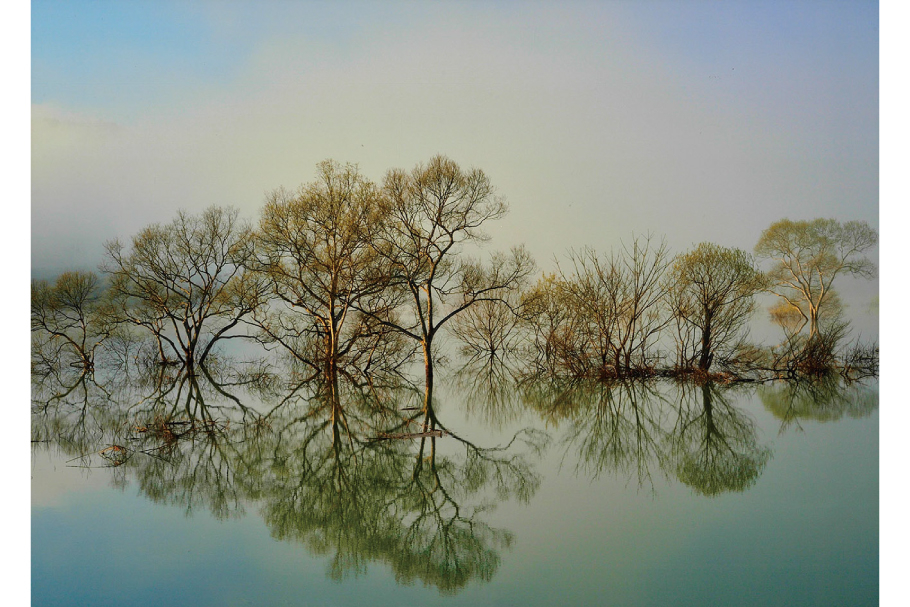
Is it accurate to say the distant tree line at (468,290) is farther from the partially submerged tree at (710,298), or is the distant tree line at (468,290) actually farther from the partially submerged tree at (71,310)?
the partially submerged tree at (71,310)

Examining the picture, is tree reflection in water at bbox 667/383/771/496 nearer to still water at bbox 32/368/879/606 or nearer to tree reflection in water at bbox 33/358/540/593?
still water at bbox 32/368/879/606

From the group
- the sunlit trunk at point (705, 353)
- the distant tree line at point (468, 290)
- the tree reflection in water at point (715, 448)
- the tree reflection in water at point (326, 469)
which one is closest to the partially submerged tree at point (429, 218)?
the distant tree line at point (468, 290)

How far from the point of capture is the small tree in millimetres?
28672

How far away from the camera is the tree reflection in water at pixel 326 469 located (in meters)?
6.60

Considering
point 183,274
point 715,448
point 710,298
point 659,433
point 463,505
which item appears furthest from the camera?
point 183,274

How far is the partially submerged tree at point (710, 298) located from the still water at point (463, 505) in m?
4.02

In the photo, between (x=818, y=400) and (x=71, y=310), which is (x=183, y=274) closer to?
(x=71, y=310)

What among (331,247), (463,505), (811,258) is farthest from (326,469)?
(811,258)

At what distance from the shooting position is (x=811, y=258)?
29.4 meters

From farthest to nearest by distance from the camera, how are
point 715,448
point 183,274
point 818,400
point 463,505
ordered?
point 183,274
point 818,400
point 715,448
point 463,505

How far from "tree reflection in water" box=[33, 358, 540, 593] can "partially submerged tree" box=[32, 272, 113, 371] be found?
9.73 meters

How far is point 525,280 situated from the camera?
771 inches

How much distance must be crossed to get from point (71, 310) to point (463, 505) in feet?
74.0

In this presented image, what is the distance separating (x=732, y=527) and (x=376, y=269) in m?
13.6
